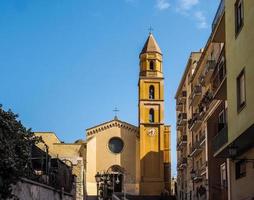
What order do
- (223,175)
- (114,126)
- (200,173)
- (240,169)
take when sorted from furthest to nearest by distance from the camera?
1. (114,126)
2. (200,173)
3. (223,175)
4. (240,169)

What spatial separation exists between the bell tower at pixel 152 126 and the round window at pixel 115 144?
10.1ft

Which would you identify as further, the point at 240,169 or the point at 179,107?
the point at 179,107

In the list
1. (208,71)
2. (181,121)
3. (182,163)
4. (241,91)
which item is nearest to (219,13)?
(241,91)

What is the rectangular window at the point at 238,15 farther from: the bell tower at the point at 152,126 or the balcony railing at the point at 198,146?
the bell tower at the point at 152,126

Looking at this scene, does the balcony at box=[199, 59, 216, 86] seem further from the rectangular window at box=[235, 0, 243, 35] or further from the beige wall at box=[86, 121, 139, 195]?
the beige wall at box=[86, 121, 139, 195]

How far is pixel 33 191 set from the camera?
14.1m

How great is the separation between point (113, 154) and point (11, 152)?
229ft

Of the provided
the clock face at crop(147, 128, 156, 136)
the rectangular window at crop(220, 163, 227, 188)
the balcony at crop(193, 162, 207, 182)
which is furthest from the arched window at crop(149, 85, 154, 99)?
the rectangular window at crop(220, 163, 227, 188)

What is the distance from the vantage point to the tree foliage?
11.7 meters

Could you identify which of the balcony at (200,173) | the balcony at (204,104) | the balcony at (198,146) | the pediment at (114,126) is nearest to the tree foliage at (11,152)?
the balcony at (204,104)

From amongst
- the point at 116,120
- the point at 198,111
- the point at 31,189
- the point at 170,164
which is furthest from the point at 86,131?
the point at 31,189

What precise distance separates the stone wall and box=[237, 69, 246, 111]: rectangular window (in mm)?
6260

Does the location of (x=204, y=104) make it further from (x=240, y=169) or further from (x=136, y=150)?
(x=136, y=150)

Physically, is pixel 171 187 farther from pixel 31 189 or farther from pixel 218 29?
pixel 31 189
